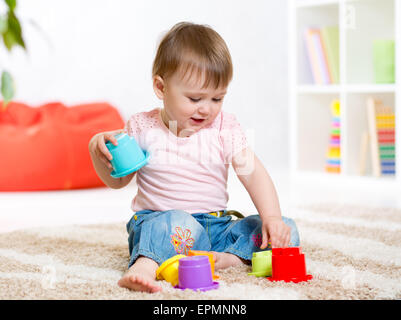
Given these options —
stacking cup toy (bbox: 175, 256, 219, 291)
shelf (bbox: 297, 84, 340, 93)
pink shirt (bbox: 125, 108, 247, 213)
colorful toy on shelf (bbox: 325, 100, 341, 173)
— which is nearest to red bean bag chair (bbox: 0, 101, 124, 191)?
shelf (bbox: 297, 84, 340, 93)

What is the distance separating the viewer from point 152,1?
114 inches

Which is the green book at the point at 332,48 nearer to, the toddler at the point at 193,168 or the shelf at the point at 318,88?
the shelf at the point at 318,88

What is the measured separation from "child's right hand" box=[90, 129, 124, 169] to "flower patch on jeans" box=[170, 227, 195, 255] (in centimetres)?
18

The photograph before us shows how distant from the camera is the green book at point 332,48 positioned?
2.74 metres

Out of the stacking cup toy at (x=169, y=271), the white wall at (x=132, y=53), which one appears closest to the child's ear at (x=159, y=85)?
the stacking cup toy at (x=169, y=271)

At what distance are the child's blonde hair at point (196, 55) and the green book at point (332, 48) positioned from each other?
65.9 inches

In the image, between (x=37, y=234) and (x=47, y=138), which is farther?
(x=47, y=138)

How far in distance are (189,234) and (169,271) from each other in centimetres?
13

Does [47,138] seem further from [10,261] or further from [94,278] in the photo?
[94,278]

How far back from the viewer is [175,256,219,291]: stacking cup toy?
919 mm

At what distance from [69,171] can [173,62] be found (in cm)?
137

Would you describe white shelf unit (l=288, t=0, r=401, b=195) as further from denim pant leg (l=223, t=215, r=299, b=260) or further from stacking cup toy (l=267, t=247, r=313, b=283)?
stacking cup toy (l=267, t=247, r=313, b=283)
